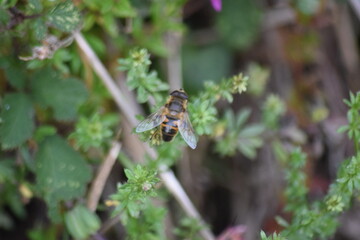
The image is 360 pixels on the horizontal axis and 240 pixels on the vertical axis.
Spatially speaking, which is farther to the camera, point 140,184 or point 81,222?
point 81,222

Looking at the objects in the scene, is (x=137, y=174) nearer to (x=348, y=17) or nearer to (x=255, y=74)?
(x=255, y=74)

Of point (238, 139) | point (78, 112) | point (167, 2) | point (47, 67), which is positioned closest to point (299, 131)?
point (238, 139)

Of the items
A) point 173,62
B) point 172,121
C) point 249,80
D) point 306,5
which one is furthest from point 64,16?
point 306,5

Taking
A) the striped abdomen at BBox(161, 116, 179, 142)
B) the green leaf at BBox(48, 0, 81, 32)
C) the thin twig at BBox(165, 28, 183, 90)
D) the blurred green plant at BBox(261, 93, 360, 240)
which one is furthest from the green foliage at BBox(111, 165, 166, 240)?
the thin twig at BBox(165, 28, 183, 90)

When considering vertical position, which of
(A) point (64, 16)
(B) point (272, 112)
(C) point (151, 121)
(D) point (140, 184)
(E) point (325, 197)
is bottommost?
(E) point (325, 197)

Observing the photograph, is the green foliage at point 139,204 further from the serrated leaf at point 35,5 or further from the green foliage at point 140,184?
the serrated leaf at point 35,5

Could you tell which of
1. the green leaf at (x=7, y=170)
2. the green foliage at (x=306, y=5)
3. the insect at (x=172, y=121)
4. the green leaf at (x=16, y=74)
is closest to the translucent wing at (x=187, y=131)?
the insect at (x=172, y=121)

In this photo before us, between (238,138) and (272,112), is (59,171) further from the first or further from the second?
A: (272,112)

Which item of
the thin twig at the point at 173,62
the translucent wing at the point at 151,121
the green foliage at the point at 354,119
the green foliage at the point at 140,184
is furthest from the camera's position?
the thin twig at the point at 173,62
